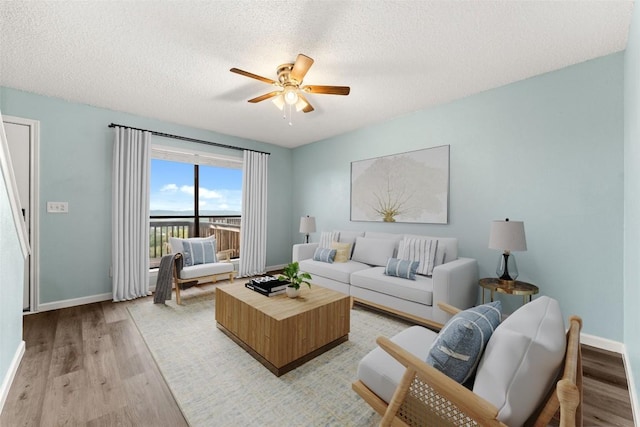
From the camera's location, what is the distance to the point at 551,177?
2.66 m

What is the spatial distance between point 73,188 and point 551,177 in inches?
216

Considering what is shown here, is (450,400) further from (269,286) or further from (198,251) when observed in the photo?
(198,251)

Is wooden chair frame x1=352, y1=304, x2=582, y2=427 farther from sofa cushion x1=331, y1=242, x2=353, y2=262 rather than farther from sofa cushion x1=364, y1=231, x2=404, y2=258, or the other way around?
sofa cushion x1=331, y1=242, x2=353, y2=262

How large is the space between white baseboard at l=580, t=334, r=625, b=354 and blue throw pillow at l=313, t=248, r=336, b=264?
271cm

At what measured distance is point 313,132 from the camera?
466 cm

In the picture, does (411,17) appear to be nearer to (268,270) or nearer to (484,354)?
(484,354)

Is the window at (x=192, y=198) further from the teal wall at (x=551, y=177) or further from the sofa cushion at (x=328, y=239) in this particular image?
the teal wall at (x=551, y=177)

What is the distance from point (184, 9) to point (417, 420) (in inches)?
108

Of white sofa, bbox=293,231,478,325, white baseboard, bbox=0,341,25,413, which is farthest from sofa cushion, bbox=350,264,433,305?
white baseboard, bbox=0,341,25,413

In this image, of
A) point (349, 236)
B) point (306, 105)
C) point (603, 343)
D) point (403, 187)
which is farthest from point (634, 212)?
point (349, 236)

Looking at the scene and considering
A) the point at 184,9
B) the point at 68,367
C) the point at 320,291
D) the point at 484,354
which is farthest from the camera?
the point at 320,291

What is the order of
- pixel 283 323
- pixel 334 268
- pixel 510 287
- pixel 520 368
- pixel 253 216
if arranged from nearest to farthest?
pixel 520 368 → pixel 283 323 → pixel 510 287 → pixel 334 268 → pixel 253 216

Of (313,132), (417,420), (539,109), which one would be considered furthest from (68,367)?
(539,109)

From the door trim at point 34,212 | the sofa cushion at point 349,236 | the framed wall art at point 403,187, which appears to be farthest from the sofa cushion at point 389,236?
the door trim at point 34,212
